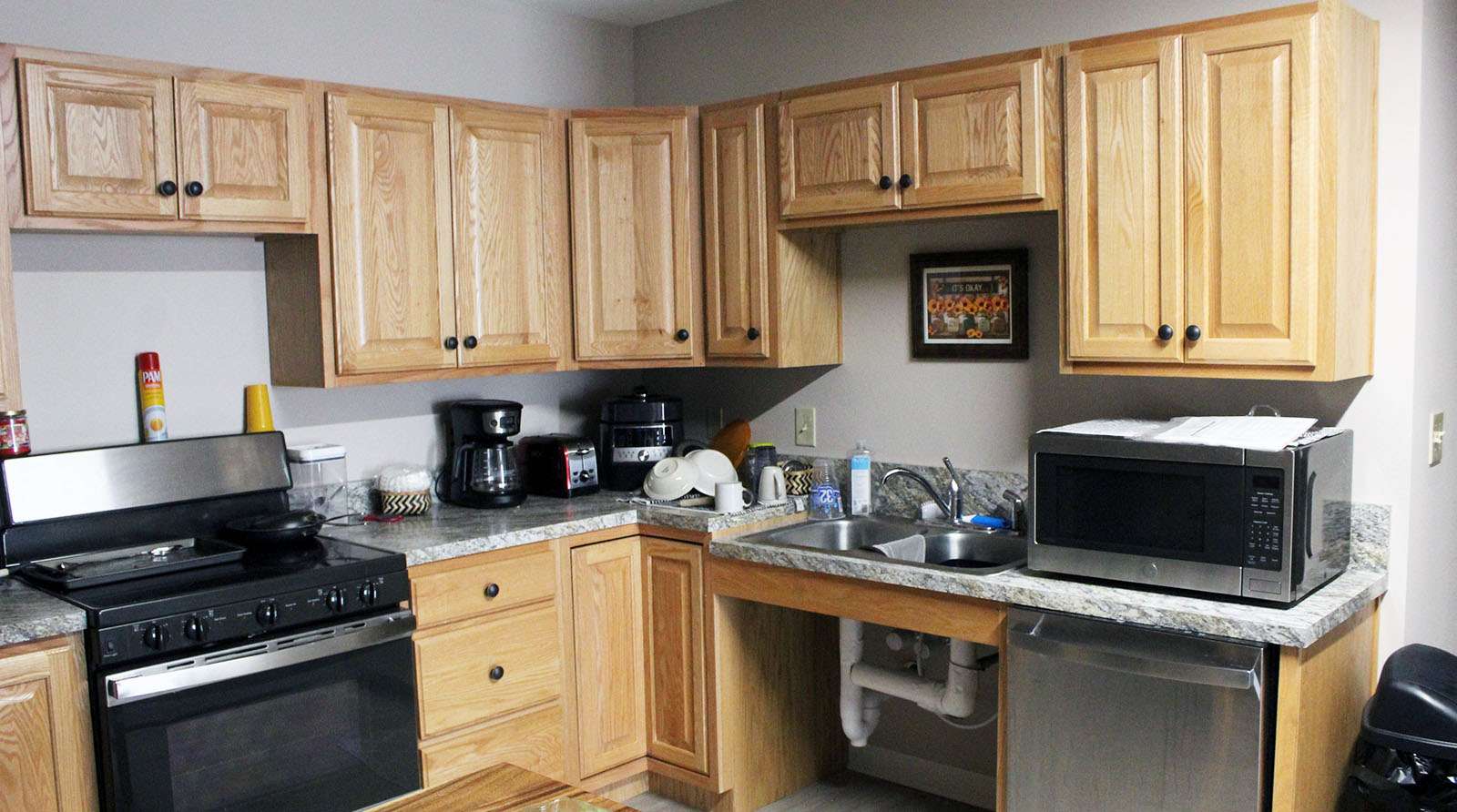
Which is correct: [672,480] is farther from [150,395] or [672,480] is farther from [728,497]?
[150,395]

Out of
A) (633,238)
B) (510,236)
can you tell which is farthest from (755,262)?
(510,236)

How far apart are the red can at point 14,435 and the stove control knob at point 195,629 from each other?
2.22ft

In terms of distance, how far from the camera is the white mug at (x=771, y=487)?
3.55m

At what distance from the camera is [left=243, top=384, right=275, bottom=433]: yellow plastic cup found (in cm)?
327

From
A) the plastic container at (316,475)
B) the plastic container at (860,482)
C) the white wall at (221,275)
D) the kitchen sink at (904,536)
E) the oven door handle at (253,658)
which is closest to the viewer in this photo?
the oven door handle at (253,658)

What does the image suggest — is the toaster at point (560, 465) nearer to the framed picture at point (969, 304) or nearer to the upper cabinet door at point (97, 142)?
the framed picture at point (969, 304)

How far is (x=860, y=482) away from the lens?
3.54 metres

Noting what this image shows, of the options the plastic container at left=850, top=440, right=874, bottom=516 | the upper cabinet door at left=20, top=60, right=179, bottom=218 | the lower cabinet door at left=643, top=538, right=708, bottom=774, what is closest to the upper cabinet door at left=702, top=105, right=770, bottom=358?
the plastic container at left=850, top=440, right=874, bottom=516

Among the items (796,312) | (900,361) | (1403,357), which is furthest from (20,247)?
(1403,357)

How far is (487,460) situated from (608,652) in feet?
2.20

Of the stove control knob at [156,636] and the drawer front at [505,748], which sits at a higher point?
the stove control knob at [156,636]

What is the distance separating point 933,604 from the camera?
2.86m

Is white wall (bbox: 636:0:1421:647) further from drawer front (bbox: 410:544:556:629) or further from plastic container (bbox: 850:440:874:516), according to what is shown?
drawer front (bbox: 410:544:556:629)

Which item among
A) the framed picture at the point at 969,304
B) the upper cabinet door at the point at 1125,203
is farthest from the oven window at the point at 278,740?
the upper cabinet door at the point at 1125,203
